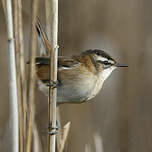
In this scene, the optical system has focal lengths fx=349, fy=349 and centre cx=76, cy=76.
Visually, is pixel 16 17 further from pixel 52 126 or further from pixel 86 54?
pixel 86 54

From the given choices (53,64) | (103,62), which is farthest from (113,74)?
(53,64)

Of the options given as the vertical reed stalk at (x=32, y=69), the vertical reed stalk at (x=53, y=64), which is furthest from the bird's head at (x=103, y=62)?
the vertical reed stalk at (x=32, y=69)

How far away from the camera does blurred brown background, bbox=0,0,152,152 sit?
301cm

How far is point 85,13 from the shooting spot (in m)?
3.37

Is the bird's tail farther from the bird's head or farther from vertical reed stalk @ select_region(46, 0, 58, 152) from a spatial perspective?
the bird's head

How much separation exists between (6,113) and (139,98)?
123 centimetres

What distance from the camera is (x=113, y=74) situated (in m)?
3.34

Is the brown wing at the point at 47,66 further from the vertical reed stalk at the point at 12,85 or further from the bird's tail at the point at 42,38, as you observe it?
Result: the vertical reed stalk at the point at 12,85

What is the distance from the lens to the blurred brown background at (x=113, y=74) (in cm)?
301

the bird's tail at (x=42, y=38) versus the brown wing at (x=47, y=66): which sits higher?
the bird's tail at (x=42, y=38)

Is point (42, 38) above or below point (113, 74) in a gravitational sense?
above

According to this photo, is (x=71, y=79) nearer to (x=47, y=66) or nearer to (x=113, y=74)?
(x=47, y=66)

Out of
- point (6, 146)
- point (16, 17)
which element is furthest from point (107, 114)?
point (16, 17)

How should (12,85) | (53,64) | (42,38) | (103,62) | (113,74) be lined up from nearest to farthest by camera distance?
(12,85)
(53,64)
(42,38)
(103,62)
(113,74)
